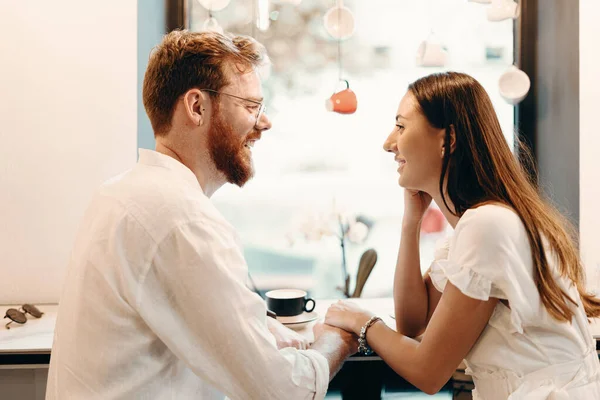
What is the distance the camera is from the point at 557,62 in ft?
6.75

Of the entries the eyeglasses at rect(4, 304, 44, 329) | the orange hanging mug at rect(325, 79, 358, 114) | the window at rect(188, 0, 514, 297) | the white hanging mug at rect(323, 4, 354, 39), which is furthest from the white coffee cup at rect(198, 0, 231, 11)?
the eyeglasses at rect(4, 304, 44, 329)

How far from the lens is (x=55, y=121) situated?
183cm

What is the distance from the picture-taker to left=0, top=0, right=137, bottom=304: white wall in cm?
182

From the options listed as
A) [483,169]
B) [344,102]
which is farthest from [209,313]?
[344,102]

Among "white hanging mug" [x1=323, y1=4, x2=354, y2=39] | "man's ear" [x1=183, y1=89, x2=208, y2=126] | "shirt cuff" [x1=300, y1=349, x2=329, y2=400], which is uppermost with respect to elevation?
"white hanging mug" [x1=323, y1=4, x2=354, y2=39]

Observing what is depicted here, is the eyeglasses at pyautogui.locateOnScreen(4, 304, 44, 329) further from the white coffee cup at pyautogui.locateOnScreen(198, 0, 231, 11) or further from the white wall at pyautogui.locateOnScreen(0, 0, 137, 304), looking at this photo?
the white coffee cup at pyautogui.locateOnScreen(198, 0, 231, 11)

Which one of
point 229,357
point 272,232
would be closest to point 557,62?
point 272,232

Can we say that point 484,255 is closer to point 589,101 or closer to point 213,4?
point 589,101

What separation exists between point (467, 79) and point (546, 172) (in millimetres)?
1182

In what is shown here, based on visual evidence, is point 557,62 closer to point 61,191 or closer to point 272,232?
point 272,232

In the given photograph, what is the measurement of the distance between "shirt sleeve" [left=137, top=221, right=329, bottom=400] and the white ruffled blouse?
1.30ft

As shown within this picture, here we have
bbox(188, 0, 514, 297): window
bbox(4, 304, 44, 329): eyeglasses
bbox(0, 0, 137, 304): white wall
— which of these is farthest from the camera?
bbox(188, 0, 514, 297): window

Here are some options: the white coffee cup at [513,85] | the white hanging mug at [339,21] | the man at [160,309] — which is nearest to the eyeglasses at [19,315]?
the man at [160,309]

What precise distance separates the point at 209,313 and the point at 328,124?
4.68 ft
